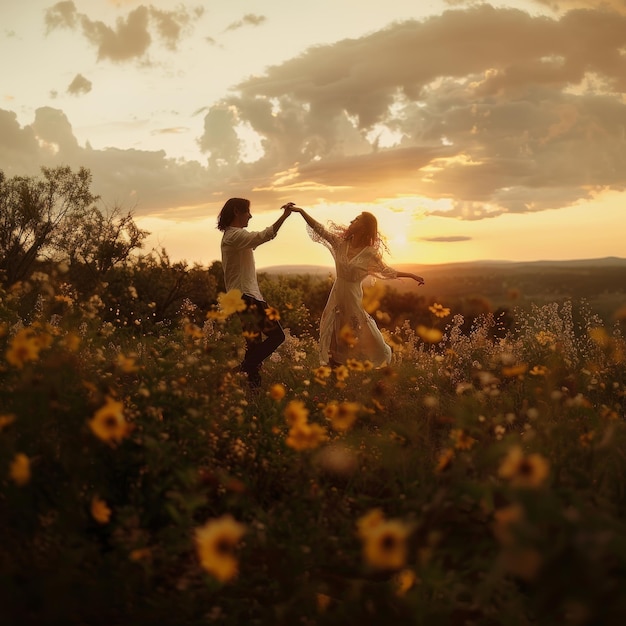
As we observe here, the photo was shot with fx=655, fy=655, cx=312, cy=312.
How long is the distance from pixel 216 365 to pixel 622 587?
2.74 meters

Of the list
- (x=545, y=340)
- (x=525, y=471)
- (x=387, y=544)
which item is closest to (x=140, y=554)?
(x=387, y=544)

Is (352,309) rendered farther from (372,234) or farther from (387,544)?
(387,544)

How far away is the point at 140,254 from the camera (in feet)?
51.8

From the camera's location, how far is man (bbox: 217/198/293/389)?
22.1 feet

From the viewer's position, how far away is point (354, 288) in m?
7.75

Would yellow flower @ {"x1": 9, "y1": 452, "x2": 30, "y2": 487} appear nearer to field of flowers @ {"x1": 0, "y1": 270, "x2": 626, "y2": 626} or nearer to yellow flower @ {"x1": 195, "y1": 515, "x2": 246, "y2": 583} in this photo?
field of flowers @ {"x1": 0, "y1": 270, "x2": 626, "y2": 626}

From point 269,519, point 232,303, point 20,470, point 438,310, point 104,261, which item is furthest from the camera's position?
point 104,261

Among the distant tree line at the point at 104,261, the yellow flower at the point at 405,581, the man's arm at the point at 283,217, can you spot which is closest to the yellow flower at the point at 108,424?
the yellow flower at the point at 405,581

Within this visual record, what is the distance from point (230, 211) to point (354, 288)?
1.73 m

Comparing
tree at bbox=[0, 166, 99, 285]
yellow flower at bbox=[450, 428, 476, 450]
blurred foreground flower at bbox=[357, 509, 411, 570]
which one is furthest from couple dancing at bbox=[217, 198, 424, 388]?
tree at bbox=[0, 166, 99, 285]

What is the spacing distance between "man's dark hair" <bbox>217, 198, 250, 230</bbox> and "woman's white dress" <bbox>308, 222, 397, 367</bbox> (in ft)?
3.43

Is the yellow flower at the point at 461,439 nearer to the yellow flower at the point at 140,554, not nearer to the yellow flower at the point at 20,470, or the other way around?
the yellow flower at the point at 140,554

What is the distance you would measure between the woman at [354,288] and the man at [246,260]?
0.83 meters

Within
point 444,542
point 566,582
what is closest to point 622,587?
point 566,582
